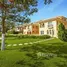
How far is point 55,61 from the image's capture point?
61.0 feet

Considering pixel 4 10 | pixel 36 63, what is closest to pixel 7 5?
pixel 4 10

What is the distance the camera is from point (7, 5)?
22406 mm

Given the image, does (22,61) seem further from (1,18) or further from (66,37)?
(66,37)

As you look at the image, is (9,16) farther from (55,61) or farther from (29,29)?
(29,29)

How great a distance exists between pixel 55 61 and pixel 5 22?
9.41m

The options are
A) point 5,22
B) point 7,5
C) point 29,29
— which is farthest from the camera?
point 29,29

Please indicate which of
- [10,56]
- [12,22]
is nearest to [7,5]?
[12,22]

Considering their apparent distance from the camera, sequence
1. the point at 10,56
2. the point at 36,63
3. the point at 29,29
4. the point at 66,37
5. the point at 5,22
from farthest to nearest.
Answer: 1. the point at 29,29
2. the point at 66,37
3. the point at 5,22
4. the point at 10,56
5. the point at 36,63

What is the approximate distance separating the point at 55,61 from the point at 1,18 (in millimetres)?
9661

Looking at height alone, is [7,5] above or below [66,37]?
above

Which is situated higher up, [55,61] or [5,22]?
[5,22]

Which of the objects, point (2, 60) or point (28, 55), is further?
point (28, 55)

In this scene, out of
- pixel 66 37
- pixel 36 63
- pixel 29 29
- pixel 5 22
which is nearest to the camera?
pixel 36 63

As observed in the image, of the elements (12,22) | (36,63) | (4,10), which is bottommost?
(36,63)
